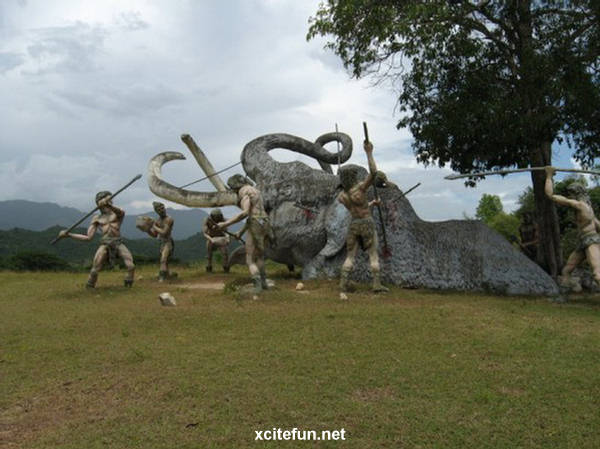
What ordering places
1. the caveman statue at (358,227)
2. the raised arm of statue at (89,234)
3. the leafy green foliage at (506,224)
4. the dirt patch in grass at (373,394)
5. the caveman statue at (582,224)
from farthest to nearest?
the leafy green foliage at (506,224) < the raised arm of statue at (89,234) < the caveman statue at (358,227) < the caveman statue at (582,224) < the dirt patch in grass at (373,394)

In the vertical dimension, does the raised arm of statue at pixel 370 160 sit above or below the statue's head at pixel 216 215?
above

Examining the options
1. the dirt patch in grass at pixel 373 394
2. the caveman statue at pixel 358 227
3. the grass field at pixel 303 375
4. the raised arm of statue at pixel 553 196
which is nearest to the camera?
the grass field at pixel 303 375

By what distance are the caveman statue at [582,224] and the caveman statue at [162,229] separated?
29.2 ft

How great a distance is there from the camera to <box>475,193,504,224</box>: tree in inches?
1436

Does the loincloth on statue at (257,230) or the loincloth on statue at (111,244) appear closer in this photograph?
the loincloth on statue at (257,230)

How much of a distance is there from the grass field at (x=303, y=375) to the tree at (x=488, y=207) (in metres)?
29.1

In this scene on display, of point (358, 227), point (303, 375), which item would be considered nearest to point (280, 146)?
point (358, 227)

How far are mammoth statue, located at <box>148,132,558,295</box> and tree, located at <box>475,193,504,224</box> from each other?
25439mm

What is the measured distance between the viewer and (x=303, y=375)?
520cm

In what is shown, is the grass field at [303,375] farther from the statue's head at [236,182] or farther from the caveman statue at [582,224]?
the statue's head at [236,182]

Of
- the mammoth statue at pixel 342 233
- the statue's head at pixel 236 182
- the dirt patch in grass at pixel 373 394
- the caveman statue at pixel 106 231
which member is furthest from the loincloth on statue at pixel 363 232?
the caveman statue at pixel 106 231

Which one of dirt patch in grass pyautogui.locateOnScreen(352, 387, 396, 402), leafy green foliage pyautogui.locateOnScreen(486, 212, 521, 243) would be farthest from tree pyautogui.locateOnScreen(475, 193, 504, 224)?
dirt patch in grass pyautogui.locateOnScreen(352, 387, 396, 402)

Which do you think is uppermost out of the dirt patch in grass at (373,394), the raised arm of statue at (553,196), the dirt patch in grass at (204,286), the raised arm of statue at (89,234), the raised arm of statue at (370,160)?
the raised arm of statue at (370,160)

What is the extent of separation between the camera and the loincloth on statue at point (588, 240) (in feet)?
29.1
